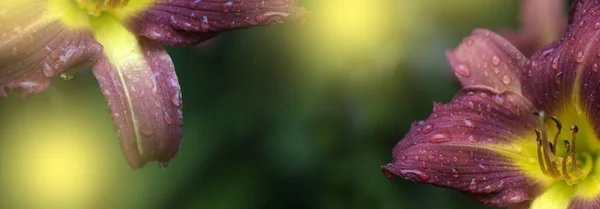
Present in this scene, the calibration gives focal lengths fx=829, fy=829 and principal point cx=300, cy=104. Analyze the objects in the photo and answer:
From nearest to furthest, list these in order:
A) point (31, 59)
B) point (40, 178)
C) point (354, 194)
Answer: point (31, 59) → point (40, 178) → point (354, 194)

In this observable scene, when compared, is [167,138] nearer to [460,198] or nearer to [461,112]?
[461,112]

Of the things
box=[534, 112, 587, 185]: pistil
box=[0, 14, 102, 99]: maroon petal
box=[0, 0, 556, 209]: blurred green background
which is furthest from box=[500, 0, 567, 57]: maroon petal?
box=[0, 14, 102, 99]: maroon petal

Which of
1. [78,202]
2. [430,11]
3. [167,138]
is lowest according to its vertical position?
[78,202]

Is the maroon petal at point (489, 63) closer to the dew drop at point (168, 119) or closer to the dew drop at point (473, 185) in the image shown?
the dew drop at point (473, 185)

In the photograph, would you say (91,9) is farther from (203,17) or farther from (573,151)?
(573,151)

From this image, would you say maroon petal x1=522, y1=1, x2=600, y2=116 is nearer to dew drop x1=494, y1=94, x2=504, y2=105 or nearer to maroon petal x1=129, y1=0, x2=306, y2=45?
dew drop x1=494, y1=94, x2=504, y2=105

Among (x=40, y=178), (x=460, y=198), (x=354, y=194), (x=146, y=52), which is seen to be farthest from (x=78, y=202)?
(x=460, y=198)
